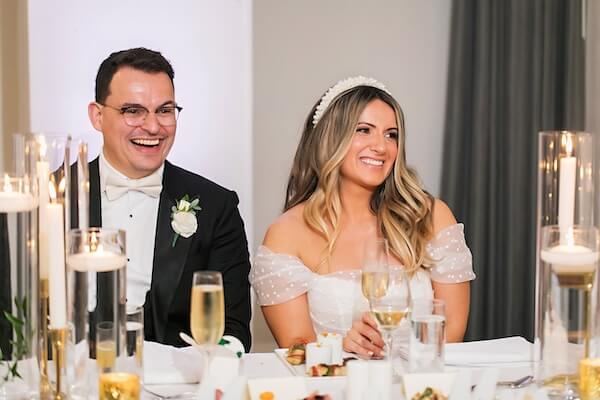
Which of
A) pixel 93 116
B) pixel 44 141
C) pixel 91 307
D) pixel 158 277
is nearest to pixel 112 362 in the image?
pixel 91 307

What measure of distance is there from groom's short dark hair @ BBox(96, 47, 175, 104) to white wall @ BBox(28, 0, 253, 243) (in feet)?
1.94

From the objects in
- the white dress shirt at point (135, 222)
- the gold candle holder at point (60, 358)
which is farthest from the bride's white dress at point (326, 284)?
the gold candle holder at point (60, 358)

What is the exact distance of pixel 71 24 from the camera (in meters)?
3.94

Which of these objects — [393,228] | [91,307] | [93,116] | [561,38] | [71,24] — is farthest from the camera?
[561,38]

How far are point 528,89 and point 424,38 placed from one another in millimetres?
635

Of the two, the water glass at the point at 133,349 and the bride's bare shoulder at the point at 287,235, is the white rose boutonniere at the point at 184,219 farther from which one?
the water glass at the point at 133,349

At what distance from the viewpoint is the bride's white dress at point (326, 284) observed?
2990 mm

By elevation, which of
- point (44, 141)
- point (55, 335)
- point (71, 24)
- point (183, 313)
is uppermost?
point (71, 24)

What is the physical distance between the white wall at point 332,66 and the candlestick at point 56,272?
289cm

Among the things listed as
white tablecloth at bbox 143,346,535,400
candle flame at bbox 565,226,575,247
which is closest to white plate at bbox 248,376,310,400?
white tablecloth at bbox 143,346,535,400

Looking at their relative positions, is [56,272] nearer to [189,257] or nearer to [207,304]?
[207,304]

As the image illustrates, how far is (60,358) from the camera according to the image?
192 cm

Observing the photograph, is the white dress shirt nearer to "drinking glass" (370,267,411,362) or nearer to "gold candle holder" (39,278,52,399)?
"gold candle holder" (39,278,52,399)

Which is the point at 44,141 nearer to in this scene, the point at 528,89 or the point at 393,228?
the point at 393,228
